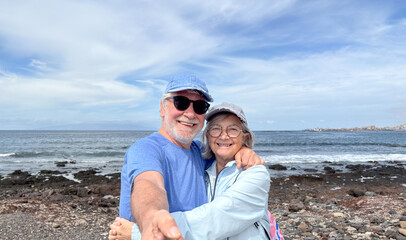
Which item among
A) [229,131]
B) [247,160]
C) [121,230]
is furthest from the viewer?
[229,131]

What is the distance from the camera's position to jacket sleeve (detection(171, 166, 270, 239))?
67.3 inches

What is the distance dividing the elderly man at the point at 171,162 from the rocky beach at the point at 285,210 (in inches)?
A: 219

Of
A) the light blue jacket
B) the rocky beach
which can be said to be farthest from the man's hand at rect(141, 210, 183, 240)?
the rocky beach

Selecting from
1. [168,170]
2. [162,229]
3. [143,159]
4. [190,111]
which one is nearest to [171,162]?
[168,170]

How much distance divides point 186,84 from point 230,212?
0.99 meters

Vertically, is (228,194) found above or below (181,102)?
below

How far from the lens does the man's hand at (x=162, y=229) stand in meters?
1.13

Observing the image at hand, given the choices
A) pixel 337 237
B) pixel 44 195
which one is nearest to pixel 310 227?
pixel 337 237

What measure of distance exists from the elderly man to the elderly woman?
0.34ft

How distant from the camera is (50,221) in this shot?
7.90 m

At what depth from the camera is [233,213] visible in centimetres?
182

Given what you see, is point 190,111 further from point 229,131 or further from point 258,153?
point 258,153

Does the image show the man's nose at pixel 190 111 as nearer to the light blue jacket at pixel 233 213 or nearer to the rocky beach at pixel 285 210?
the light blue jacket at pixel 233 213

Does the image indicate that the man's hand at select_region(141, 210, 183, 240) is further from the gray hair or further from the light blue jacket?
the gray hair
